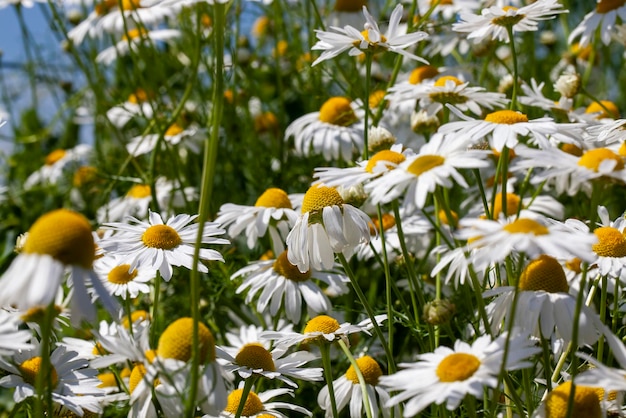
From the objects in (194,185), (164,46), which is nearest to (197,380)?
(194,185)

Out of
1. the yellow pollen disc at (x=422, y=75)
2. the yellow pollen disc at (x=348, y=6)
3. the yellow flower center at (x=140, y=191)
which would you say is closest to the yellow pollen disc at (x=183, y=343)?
the yellow pollen disc at (x=422, y=75)

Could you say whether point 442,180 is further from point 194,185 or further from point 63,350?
point 194,185

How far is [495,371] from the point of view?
2.76ft

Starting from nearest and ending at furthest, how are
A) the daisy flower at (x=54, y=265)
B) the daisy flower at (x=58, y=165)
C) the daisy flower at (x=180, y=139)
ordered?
the daisy flower at (x=54, y=265) < the daisy flower at (x=180, y=139) < the daisy flower at (x=58, y=165)

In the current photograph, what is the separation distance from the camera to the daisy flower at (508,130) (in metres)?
1.08

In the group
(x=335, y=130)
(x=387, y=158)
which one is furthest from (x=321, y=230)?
(x=335, y=130)

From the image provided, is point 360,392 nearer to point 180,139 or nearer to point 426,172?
point 426,172

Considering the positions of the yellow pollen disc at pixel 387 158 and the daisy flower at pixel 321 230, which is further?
the daisy flower at pixel 321 230

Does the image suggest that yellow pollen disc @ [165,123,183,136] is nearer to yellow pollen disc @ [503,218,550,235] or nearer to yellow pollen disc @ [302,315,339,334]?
yellow pollen disc @ [302,315,339,334]

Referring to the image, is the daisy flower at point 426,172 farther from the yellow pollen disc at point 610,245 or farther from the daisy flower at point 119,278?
the daisy flower at point 119,278

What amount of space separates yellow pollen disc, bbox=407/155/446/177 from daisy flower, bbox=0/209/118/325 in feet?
1.17

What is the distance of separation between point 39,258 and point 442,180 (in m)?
0.42

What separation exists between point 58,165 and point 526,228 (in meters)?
2.14

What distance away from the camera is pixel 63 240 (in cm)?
83
